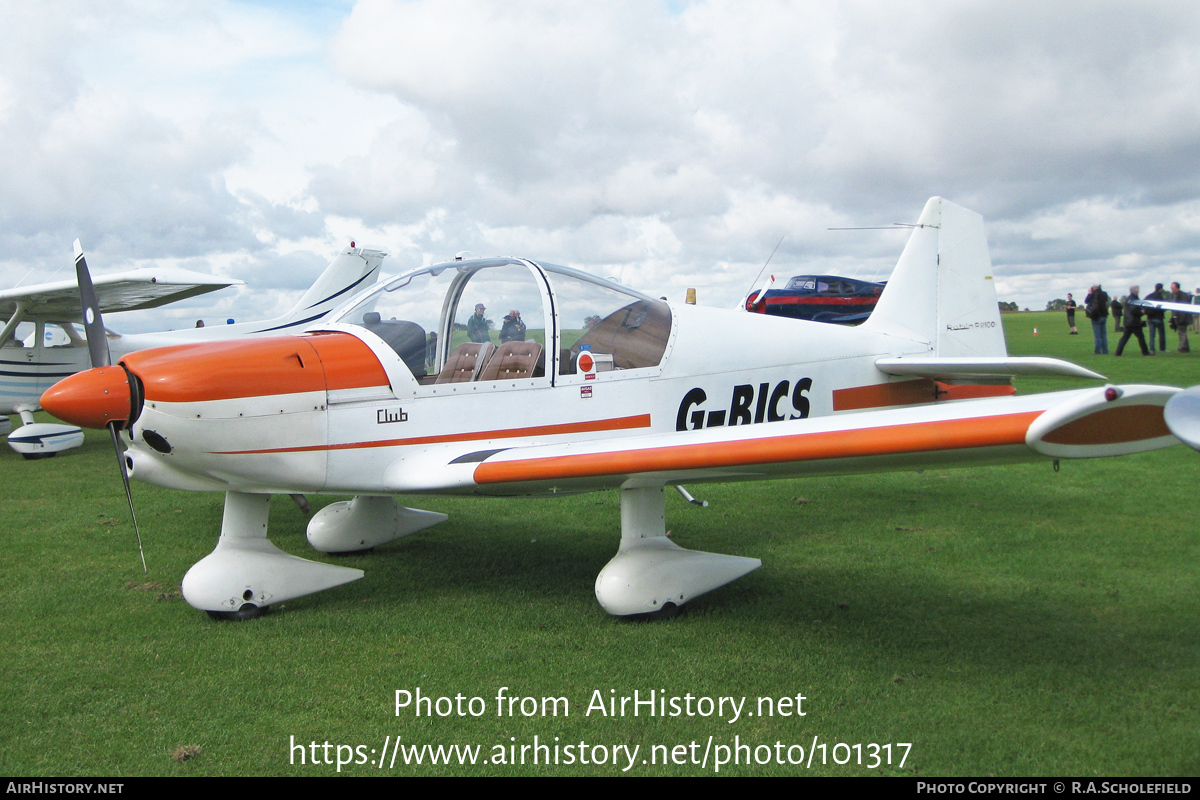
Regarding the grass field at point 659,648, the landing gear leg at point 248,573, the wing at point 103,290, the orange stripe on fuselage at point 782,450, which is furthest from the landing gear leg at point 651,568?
the wing at point 103,290

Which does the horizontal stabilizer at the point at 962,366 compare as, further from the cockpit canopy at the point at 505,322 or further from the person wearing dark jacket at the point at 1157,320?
the person wearing dark jacket at the point at 1157,320

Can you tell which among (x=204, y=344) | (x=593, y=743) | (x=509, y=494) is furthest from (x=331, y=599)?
(x=593, y=743)

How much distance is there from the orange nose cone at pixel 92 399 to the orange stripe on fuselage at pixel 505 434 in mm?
472

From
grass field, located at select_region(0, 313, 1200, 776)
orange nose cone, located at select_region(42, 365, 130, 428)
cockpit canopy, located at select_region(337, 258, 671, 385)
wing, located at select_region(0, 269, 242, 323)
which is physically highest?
wing, located at select_region(0, 269, 242, 323)

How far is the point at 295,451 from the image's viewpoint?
3934 mm

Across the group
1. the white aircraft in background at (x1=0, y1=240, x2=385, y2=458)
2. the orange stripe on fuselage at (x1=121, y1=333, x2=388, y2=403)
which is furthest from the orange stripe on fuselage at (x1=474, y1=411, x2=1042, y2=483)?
the white aircraft in background at (x1=0, y1=240, x2=385, y2=458)

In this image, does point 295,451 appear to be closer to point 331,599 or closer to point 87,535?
point 331,599

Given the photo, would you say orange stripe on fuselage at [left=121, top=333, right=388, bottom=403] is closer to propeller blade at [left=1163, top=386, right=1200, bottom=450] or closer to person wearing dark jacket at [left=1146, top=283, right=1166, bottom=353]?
propeller blade at [left=1163, top=386, right=1200, bottom=450]

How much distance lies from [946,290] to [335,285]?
11883 millimetres

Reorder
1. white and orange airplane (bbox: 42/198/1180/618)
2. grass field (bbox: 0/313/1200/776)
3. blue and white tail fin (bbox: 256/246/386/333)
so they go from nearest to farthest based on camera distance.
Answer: grass field (bbox: 0/313/1200/776) → white and orange airplane (bbox: 42/198/1180/618) → blue and white tail fin (bbox: 256/246/386/333)

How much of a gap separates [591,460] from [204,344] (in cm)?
211

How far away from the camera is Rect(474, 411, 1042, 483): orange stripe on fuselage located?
8.52ft

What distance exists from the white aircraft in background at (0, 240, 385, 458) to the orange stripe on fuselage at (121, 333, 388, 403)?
7.02 m

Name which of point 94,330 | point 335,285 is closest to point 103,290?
point 335,285
